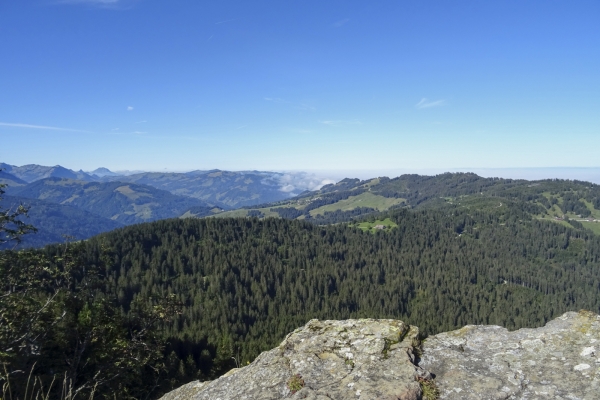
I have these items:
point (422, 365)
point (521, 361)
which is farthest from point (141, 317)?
point (521, 361)

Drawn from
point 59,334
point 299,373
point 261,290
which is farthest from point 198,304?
point 299,373

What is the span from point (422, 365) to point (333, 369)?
261 centimetres

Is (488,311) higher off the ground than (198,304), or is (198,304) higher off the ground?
(198,304)

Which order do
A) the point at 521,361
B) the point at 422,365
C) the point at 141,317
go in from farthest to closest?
the point at 141,317
the point at 422,365
the point at 521,361

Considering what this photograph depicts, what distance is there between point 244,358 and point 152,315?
196 ft

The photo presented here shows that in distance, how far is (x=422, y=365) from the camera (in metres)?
9.49

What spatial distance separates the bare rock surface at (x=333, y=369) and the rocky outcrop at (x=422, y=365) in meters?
0.03

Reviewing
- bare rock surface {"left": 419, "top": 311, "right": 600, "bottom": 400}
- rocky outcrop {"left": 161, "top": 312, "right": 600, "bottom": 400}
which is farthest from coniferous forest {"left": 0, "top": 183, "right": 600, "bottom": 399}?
bare rock surface {"left": 419, "top": 311, "right": 600, "bottom": 400}

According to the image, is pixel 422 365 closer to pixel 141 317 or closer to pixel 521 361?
pixel 521 361

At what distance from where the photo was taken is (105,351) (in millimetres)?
26703

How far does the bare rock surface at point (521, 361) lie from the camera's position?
8.05m

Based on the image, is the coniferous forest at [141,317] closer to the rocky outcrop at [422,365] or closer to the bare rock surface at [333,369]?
the bare rock surface at [333,369]

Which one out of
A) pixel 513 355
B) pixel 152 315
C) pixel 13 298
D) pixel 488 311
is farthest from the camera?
pixel 488 311

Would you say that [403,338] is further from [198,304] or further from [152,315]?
[198,304]
